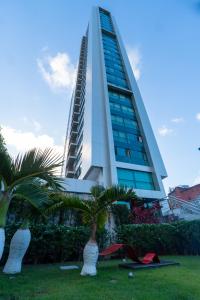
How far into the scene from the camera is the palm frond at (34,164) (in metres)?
4.03

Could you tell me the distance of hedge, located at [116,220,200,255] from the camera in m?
8.83

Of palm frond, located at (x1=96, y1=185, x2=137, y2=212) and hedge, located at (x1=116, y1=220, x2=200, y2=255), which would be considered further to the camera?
hedge, located at (x1=116, y1=220, x2=200, y2=255)

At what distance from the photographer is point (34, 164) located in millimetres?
4047

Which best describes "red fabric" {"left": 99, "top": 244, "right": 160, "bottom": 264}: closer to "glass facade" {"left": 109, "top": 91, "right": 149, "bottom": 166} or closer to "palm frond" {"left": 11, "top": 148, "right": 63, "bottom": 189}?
"palm frond" {"left": 11, "top": 148, "right": 63, "bottom": 189}

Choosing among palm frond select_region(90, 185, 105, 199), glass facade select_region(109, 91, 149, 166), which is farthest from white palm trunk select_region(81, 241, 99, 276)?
glass facade select_region(109, 91, 149, 166)

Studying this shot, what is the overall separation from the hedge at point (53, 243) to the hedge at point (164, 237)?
233 centimetres

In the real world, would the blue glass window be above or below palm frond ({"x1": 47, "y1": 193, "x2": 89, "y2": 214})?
above

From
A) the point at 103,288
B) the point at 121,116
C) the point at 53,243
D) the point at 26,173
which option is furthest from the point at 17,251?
the point at 121,116

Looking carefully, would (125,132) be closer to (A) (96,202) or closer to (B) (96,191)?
(B) (96,191)

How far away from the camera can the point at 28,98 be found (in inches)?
412

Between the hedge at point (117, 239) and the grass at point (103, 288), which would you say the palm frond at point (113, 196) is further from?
the hedge at point (117, 239)

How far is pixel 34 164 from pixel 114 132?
2358 cm

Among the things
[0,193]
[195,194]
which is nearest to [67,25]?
[0,193]

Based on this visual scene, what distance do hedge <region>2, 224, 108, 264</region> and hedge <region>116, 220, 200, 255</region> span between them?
2.33m
